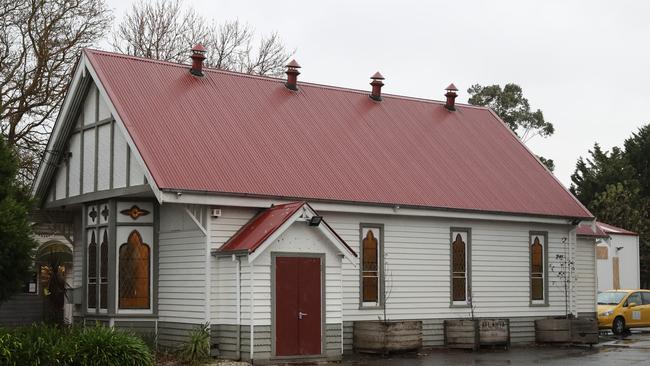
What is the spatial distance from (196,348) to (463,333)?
8.17 metres

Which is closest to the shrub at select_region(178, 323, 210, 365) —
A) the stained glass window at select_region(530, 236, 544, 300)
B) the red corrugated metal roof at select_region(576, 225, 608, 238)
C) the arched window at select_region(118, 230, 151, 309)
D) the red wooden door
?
the red wooden door

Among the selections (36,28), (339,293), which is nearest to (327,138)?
(339,293)

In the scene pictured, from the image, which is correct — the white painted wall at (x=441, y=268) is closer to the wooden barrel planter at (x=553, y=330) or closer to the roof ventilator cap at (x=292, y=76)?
the wooden barrel planter at (x=553, y=330)

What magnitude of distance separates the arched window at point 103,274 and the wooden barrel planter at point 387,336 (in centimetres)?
637

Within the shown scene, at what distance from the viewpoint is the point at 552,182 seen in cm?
3366

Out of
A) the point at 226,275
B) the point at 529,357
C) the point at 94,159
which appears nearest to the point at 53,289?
the point at 94,159

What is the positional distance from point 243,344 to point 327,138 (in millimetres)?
7551

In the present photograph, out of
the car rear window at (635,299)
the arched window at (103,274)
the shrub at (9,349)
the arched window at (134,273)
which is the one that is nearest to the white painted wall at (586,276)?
the car rear window at (635,299)

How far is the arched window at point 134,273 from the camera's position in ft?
85.6

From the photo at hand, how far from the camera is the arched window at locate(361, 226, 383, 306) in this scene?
1088 inches

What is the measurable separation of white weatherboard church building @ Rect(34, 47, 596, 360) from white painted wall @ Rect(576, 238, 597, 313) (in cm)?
37

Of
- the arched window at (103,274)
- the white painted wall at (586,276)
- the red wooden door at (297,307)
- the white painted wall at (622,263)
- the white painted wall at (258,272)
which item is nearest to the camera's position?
the white painted wall at (258,272)

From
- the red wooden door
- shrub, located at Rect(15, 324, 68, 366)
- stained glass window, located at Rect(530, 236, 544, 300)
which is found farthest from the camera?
stained glass window, located at Rect(530, 236, 544, 300)

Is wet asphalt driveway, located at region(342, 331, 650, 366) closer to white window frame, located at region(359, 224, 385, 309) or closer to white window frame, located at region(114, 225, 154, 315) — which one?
white window frame, located at region(359, 224, 385, 309)
